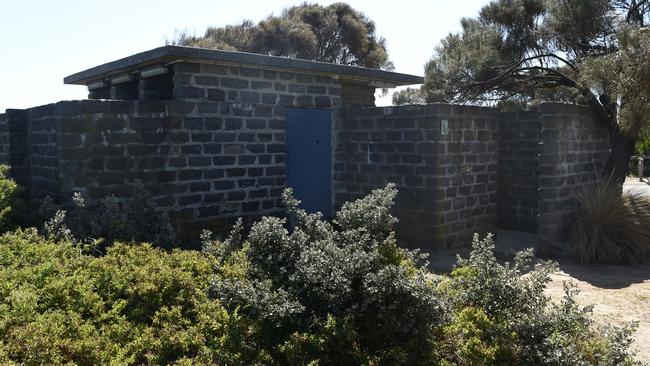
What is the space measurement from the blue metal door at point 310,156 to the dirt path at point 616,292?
409cm

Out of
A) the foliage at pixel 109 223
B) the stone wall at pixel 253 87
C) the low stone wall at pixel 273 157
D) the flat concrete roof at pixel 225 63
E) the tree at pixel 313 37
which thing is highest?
the tree at pixel 313 37

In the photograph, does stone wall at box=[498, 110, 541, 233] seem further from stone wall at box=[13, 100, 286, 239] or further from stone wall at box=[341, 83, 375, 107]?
stone wall at box=[13, 100, 286, 239]

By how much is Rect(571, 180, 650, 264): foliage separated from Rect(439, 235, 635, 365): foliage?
4.48 meters

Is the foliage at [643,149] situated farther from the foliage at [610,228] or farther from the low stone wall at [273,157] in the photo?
the foliage at [610,228]

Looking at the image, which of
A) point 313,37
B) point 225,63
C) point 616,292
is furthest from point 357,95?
point 313,37

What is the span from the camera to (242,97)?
8961 millimetres

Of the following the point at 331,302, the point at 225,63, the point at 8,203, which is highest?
the point at 225,63

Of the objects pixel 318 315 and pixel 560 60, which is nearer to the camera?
pixel 318 315

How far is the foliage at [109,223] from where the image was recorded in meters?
6.45

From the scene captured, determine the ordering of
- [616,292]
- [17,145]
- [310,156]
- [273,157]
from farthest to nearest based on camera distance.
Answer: [310,156], [273,157], [17,145], [616,292]

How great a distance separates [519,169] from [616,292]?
3852 mm

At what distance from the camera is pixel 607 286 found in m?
7.12

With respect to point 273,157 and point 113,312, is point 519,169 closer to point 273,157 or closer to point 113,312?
point 273,157

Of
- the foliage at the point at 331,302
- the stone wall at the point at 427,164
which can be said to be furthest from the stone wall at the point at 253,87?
the foliage at the point at 331,302
